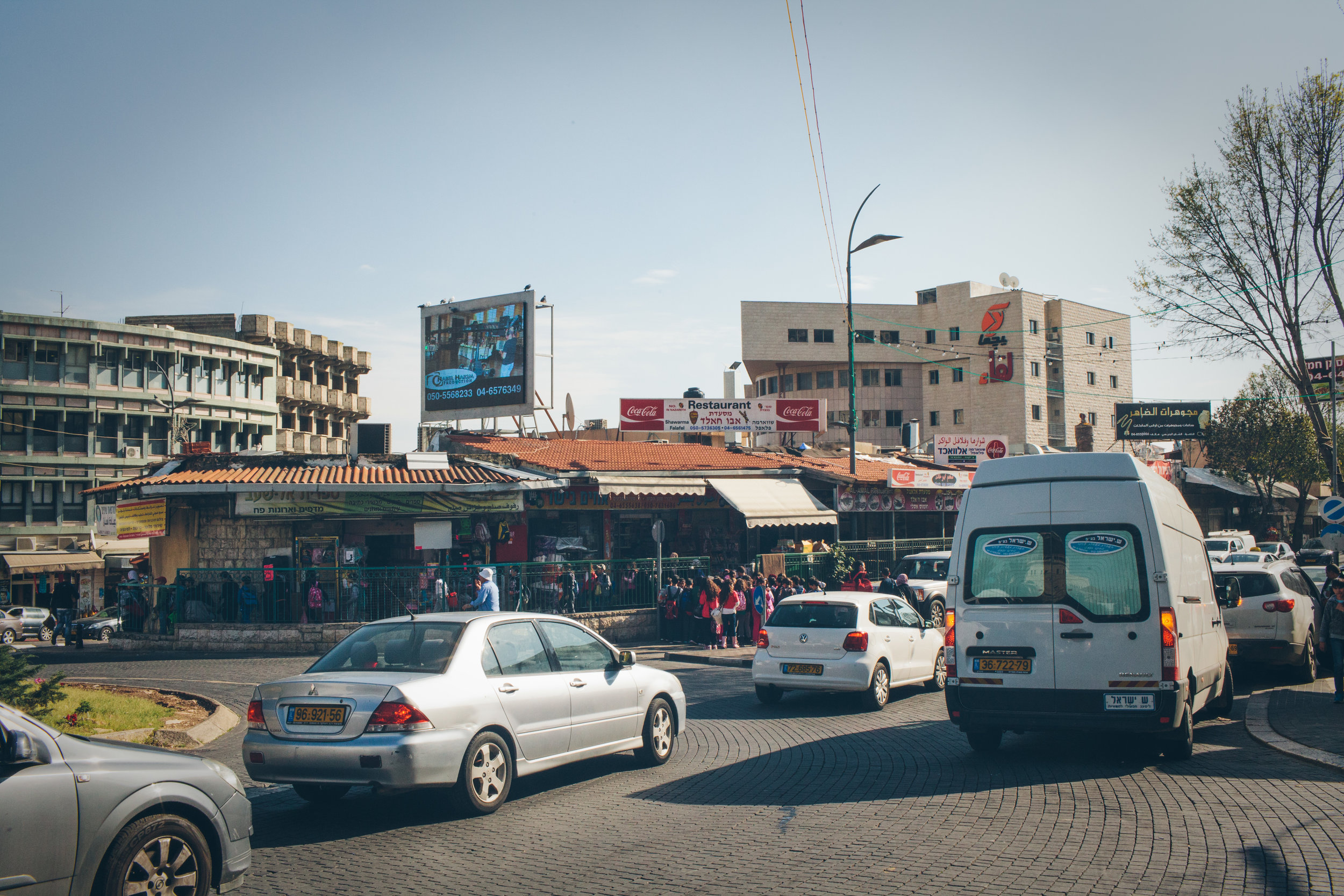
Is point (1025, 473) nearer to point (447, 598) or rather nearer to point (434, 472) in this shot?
point (447, 598)

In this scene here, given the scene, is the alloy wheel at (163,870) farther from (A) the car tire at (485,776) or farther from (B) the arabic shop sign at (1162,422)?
(B) the arabic shop sign at (1162,422)

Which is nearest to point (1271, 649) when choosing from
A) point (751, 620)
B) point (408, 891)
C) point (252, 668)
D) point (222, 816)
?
point (751, 620)

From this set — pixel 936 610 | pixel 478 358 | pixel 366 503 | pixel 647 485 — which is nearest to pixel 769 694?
pixel 936 610

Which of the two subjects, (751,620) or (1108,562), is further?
(751,620)

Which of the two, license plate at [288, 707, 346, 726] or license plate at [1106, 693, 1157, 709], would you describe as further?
license plate at [1106, 693, 1157, 709]

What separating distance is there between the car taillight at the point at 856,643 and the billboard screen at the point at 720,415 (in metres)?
21.5

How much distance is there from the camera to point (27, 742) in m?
4.25

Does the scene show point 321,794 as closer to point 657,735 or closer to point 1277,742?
point 657,735

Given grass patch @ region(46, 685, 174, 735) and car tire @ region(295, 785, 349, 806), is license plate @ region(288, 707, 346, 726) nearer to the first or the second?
car tire @ region(295, 785, 349, 806)

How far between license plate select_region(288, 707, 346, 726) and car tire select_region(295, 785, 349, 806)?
830 millimetres

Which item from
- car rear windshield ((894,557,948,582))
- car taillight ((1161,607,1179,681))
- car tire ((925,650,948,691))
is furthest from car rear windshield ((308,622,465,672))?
car rear windshield ((894,557,948,582))

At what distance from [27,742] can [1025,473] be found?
25.1 feet

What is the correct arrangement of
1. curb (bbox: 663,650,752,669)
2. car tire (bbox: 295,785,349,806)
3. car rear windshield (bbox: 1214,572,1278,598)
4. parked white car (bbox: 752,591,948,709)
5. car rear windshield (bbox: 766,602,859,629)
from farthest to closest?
curb (bbox: 663,650,752,669) < car rear windshield (bbox: 1214,572,1278,598) < car rear windshield (bbox: 766,602,859,629) < parked white car (bbox: 752,591,948,709) < car tire (bbox: 295,785,349,806)

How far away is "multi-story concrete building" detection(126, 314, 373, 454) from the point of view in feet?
191
